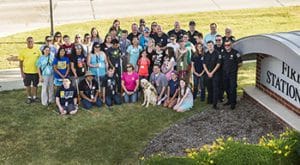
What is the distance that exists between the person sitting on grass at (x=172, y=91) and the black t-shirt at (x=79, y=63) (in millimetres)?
2090

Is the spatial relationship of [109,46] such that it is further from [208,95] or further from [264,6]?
[264,6]

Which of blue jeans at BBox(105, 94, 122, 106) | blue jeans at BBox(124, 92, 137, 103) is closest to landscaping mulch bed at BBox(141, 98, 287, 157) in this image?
blue jeans at BBox(124, 92, 137, 103)

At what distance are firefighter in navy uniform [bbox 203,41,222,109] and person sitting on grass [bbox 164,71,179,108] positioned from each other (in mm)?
739

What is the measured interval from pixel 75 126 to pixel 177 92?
2622 millimetres

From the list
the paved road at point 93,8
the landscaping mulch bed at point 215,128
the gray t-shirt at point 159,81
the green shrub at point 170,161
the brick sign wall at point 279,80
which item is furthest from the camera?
the paved road at point 93,8

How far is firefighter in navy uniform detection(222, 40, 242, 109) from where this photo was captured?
44.4ft

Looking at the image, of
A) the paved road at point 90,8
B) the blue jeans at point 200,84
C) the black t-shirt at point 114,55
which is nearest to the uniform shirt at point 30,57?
the black t-shirt at point 114,55

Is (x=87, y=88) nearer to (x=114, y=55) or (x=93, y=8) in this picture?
(x=114, y=55)

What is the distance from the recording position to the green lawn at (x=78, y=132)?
11.8 m

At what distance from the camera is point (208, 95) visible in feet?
47.3

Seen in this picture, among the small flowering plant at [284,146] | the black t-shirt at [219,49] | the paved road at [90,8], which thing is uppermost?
the paved road at [90,8]

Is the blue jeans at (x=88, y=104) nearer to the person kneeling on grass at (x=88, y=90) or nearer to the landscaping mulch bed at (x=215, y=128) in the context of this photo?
the person kneeling on grass at (x=88, y=90)

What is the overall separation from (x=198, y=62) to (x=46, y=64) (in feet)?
11.8

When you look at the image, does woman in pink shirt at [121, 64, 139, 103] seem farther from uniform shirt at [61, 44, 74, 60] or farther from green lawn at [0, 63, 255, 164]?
uniform shirt at [61, 44, 74, 60]
